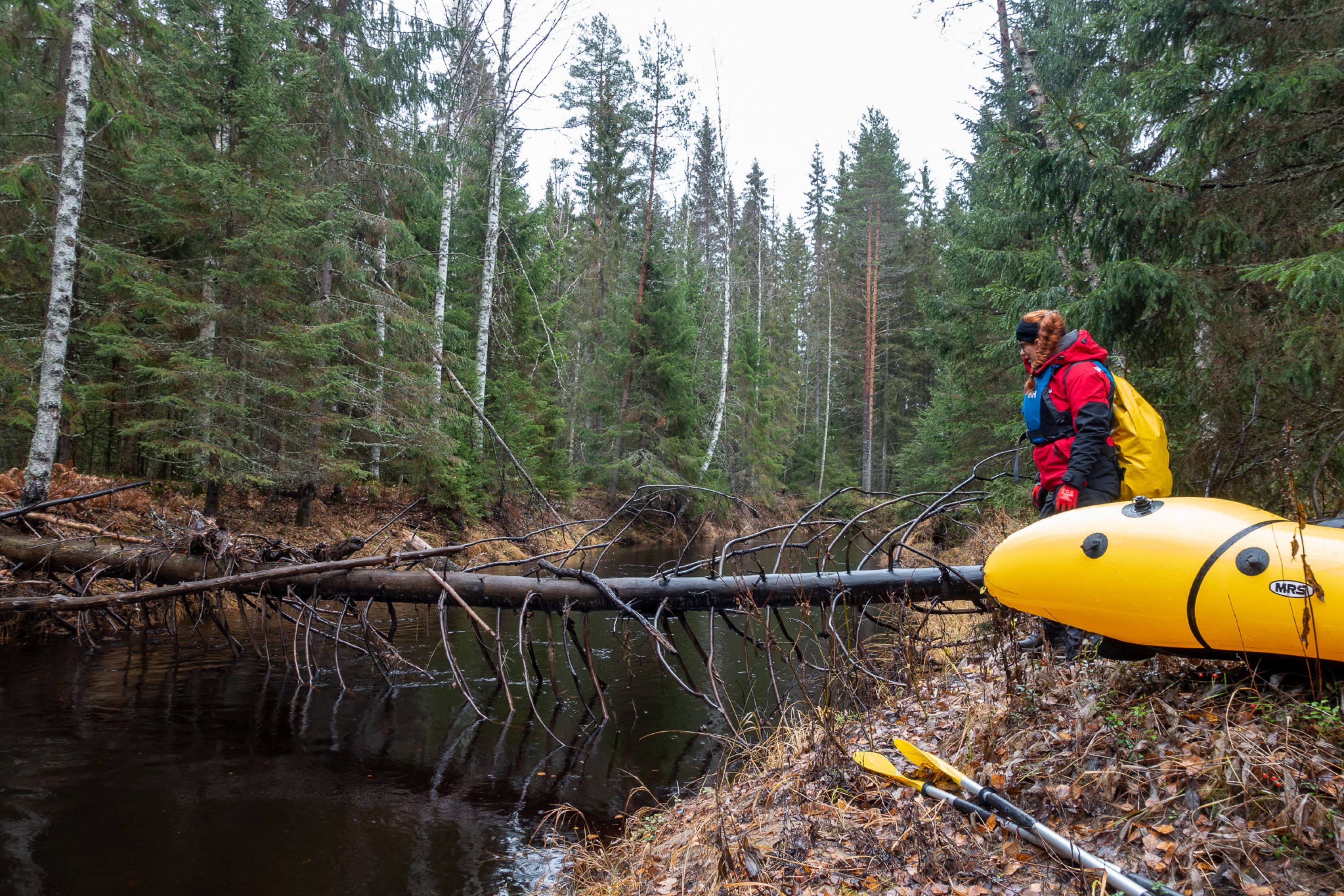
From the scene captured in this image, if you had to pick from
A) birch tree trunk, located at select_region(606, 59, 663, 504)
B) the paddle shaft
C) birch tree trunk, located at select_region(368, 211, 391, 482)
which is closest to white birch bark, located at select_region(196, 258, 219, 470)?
Answer: birch tree trunk, located at select_region(368, 211, 391, 482)

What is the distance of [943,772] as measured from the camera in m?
2.91

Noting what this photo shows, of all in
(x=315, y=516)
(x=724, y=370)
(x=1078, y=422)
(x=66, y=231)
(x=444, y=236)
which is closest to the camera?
(x=1078, y=422)

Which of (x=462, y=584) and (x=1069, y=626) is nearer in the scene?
(x=1069, y=626)

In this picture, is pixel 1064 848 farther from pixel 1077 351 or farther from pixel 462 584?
pixel 462 584

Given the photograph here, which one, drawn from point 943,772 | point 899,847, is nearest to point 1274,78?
point 943,772

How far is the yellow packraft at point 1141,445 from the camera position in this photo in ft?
12.0

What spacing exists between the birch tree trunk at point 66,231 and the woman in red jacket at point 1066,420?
35.0 feet

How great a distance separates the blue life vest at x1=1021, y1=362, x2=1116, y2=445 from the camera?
3.88 meters

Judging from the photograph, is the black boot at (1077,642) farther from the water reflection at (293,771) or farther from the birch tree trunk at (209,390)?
the birch tree trunk at (209,390)

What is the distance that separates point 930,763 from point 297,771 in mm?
4439

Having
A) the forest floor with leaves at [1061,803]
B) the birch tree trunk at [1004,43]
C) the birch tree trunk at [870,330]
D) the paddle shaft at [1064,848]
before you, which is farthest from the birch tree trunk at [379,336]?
the birch tree trunk at [870,330]

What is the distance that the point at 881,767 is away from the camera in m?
3.05

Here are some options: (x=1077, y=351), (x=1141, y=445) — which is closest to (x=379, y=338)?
(x=1077, y=351)

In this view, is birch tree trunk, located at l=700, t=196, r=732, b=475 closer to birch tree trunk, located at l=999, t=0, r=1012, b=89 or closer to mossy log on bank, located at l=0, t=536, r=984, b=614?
birch tree trunk, located at l=999, t=0, r=1012, b=89
